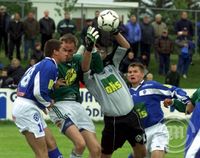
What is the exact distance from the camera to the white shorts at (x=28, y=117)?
1052 cm

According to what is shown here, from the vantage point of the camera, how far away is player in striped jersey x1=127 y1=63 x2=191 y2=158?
37.5 feet

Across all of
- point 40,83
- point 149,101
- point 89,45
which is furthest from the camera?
point 149,101

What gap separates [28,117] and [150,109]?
192 centimetres

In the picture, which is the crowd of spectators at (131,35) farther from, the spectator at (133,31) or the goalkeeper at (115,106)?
the goalkeeper at (115,106)

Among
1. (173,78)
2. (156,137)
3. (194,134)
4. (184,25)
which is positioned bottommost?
(173,78)

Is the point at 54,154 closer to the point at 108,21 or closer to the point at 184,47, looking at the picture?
the point at 108,21

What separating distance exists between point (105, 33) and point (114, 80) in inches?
31.1

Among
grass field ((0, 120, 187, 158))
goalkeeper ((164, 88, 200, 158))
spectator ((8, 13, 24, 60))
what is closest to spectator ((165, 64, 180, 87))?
spectator ((8, 13, 24, 60))

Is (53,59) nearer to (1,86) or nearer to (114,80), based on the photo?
(114,80)

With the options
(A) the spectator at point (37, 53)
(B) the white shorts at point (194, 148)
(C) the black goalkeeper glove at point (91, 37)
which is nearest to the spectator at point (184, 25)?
(A) the spectator at point (37, 53)

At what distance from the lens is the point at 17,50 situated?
26.6m

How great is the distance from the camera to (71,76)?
441 inches

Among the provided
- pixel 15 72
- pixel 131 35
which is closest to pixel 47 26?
pixel 131 35

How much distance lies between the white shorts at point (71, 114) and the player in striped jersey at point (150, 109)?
77cm
